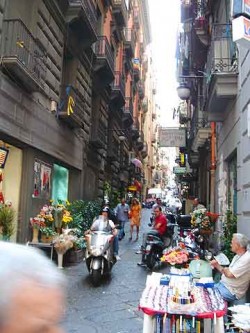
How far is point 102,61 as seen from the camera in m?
19.9

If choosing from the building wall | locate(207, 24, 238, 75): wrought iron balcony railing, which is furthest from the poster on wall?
the building wall

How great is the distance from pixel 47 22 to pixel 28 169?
435 cm

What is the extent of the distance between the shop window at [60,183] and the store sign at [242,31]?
10603 mm

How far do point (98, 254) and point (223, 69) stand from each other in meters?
4.58

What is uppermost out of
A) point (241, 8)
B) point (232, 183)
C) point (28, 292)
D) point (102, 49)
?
point (102, 49)

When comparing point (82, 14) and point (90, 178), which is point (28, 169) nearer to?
point (82, 14)

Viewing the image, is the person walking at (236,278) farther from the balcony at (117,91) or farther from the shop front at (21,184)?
the balcony at (117,91)

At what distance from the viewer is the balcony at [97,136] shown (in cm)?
1973

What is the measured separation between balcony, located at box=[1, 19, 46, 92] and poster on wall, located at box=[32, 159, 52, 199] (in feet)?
7.42

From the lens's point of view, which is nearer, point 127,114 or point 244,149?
point 244,149

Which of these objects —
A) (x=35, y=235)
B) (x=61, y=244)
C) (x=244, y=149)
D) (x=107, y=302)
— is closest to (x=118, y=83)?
(x=35, y=235)

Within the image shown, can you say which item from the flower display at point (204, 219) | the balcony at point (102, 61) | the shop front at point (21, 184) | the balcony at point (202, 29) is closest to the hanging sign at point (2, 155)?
the shop front at point (21, 184)

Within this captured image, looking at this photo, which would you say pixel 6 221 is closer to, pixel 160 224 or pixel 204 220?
pixel 160 224

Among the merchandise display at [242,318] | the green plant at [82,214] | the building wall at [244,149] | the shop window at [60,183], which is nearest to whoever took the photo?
the merchandise display at [242,318]
